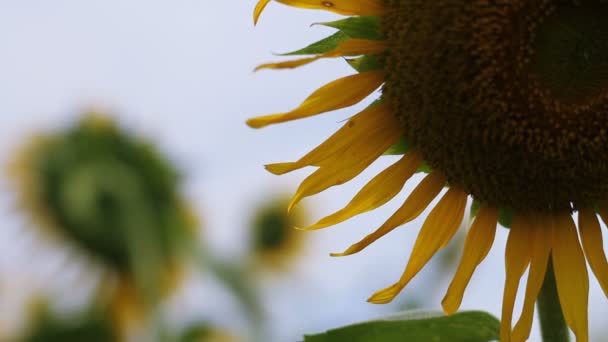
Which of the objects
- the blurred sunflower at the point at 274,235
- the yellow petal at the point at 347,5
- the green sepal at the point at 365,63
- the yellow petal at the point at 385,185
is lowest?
the blurred sunflower at the point at 274,235

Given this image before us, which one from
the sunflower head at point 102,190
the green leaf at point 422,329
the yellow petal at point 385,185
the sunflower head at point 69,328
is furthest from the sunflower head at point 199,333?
the green leaf at point 422,329

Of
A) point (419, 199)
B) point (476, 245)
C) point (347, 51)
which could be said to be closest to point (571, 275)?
point (476, 245)

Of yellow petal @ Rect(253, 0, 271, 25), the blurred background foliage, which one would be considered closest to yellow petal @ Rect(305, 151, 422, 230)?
yellow petal @ Rect(253, 0, 271, 25)

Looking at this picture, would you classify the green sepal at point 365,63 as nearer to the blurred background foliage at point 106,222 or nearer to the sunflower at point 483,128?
the sunflower at point 483,128

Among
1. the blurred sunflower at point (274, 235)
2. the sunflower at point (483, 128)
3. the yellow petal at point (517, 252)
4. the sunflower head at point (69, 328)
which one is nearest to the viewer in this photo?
the sunflower at point (483, 128)

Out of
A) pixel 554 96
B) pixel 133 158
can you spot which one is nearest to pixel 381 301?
pixel 554 96

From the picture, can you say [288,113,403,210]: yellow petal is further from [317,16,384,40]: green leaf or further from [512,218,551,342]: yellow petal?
[512,218,551,342]: yellow petal
